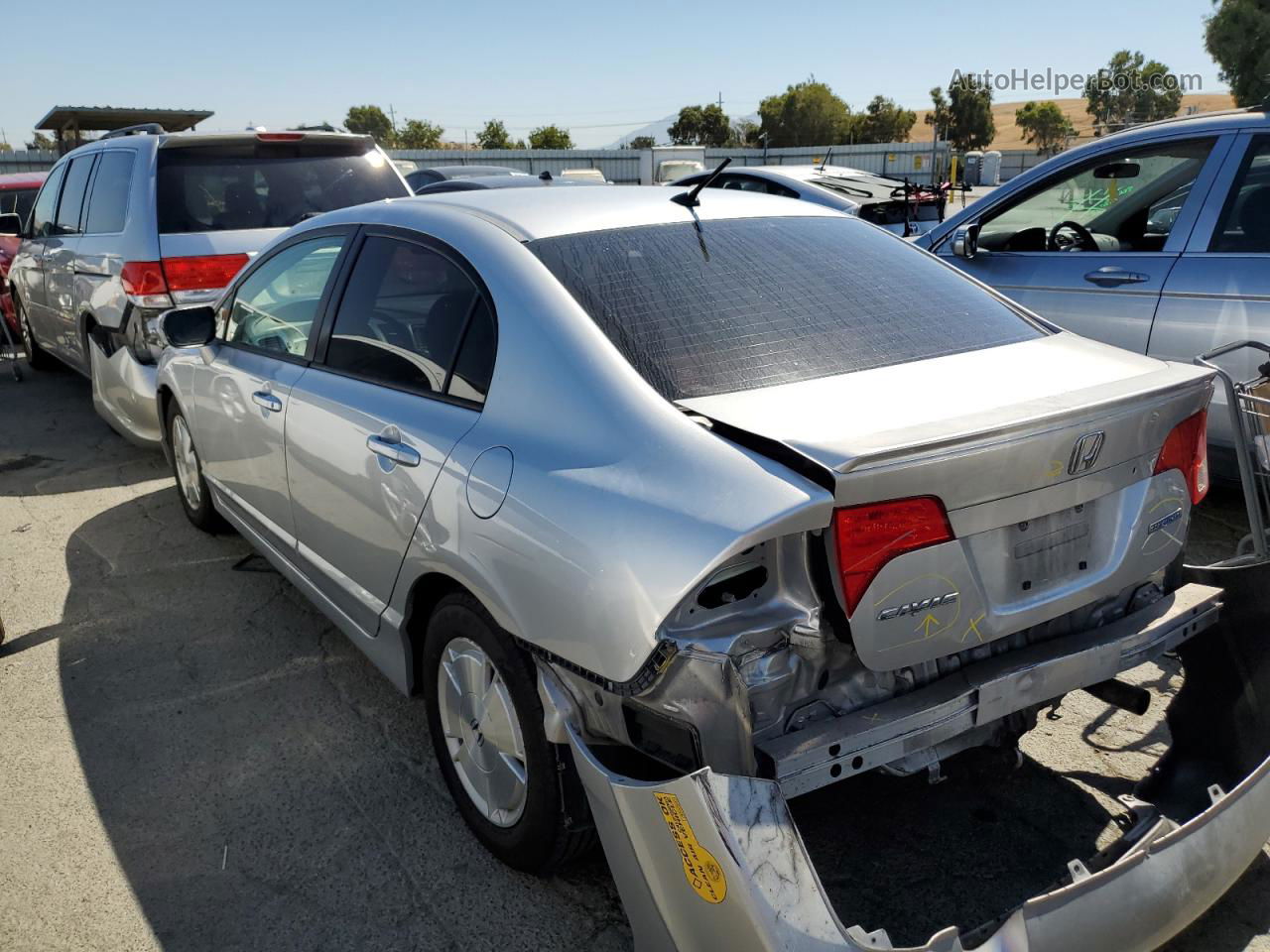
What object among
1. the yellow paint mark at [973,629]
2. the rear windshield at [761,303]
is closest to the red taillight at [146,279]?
the rear windshield at [761,303]

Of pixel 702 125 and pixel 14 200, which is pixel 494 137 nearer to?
pixel 702 125

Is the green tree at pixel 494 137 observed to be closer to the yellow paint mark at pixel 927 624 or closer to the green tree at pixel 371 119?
the green tree at pixel 371 119

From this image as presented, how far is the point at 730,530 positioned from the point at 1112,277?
12.7 ft

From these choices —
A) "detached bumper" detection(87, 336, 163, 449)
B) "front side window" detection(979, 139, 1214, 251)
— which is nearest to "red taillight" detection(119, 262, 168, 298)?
"detached bumper" detection(87, 336, 163, 449)

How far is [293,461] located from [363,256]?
75 cm

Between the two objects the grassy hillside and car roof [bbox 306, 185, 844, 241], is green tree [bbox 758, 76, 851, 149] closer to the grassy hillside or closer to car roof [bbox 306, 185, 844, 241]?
the grassy hillside

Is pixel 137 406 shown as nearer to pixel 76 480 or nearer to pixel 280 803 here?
pixel 76 480

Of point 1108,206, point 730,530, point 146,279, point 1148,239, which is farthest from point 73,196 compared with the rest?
point 730,530

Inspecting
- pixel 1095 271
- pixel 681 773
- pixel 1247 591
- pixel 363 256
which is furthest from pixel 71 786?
pixel 1095 271

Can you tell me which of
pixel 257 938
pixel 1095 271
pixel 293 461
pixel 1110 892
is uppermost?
pixel 1095 271

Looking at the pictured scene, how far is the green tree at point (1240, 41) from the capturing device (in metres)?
50.8

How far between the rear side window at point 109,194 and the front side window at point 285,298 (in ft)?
8.38

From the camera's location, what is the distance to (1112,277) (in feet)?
16.1

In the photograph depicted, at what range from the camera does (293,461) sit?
3477 millimetres
